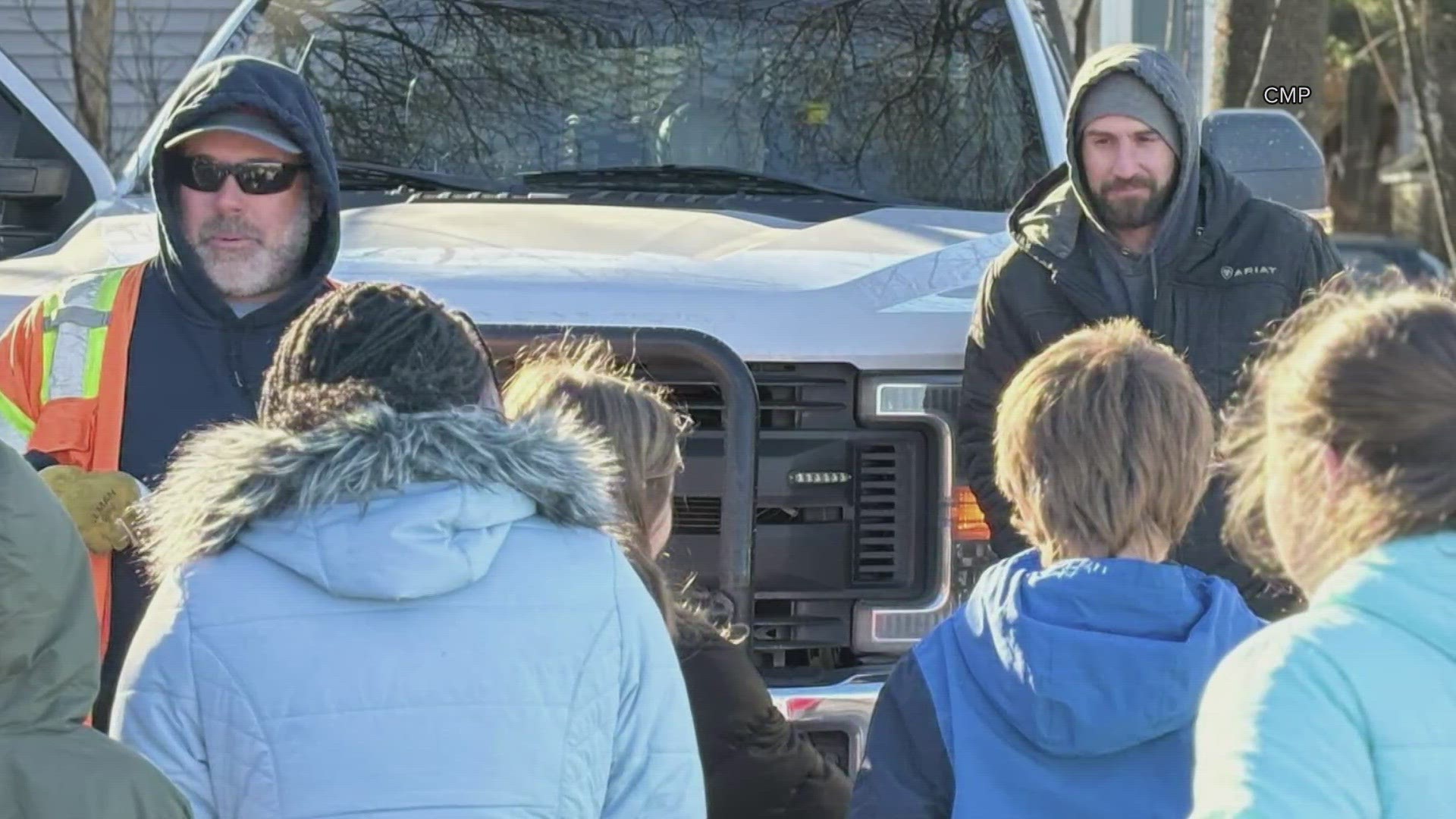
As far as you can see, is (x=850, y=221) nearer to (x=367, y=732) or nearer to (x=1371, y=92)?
(x=367, y=732)

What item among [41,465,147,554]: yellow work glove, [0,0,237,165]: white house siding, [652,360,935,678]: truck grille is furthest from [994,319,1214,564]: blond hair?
[0,0,237,165]: white house siding

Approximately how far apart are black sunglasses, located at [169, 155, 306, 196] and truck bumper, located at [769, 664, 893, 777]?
4.43 ft

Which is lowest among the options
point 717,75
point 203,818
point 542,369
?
point 203,818

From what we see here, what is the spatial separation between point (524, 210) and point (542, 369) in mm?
1734

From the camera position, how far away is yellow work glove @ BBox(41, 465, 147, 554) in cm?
300

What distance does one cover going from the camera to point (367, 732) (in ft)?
7.09

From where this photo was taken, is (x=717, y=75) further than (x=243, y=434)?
Yes

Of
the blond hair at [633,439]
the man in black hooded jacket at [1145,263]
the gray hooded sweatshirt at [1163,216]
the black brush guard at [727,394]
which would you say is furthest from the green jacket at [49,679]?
the gray hooded sweatshirt at [1163,216]

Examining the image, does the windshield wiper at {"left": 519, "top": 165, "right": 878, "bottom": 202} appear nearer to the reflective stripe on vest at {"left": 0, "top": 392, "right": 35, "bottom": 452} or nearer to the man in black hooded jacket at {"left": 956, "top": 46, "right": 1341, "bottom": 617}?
the man in black hooded jacket at {"left": 956, "top": 46, "right": 1341, "bottom": 617}

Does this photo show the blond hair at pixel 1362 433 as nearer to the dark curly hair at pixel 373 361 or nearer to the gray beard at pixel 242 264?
the dark curly hair at pixel 373 361

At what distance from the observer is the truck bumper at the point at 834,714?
397cm

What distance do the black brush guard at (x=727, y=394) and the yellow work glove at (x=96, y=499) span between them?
95 cm

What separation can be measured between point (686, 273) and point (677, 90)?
117cm

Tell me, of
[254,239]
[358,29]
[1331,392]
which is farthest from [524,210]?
[1331,392]
